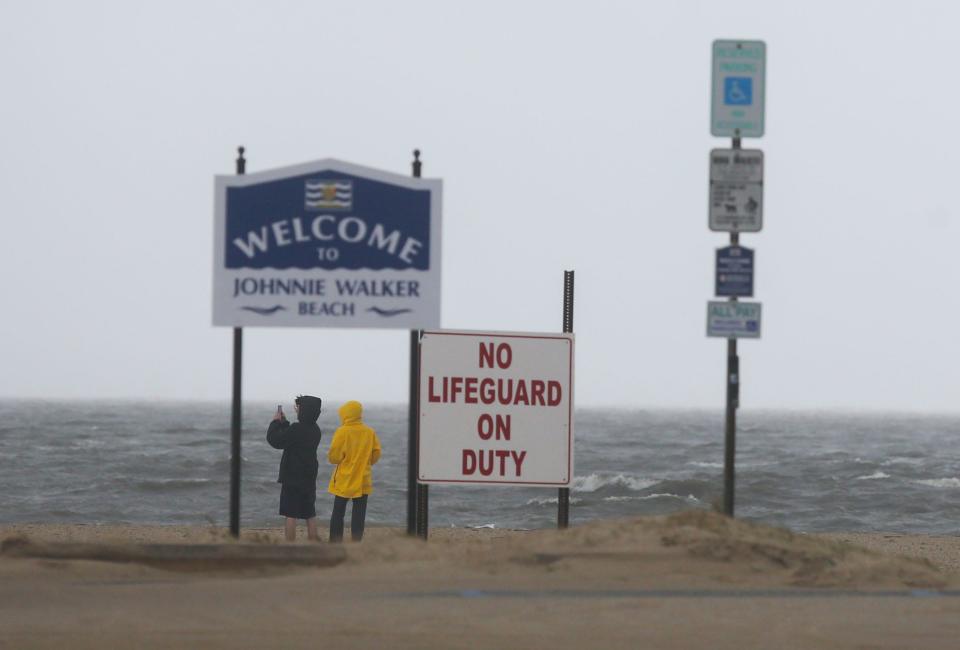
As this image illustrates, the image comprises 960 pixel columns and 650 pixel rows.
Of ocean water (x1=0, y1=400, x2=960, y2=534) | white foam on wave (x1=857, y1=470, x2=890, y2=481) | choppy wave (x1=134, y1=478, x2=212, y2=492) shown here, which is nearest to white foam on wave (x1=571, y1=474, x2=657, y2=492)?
ocean water (x1=0, y1=400, x2=960, y2=534)

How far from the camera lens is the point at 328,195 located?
11328 mm

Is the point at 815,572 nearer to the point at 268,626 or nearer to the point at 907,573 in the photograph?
the point at 907,573

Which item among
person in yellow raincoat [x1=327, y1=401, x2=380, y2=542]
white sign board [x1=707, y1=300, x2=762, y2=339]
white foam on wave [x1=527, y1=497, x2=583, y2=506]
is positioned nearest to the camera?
white sign board [x1=707, y1=300, x2=762, y2=339]

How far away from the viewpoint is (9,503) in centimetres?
3055

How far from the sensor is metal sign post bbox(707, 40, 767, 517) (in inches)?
426

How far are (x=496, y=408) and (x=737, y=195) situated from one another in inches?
118

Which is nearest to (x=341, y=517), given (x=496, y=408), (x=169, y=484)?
(x=496, y=408)

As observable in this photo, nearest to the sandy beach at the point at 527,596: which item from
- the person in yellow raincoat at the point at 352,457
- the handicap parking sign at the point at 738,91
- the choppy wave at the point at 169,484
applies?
the person in yellow raincoat at the point at 352,457

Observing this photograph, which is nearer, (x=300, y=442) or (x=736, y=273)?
(x=736, y=273)

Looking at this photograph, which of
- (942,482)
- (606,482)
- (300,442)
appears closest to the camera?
(300,442)

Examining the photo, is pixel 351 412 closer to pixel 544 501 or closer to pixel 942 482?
pixel 544 501

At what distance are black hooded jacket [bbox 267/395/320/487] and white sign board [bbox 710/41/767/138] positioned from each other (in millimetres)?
5518

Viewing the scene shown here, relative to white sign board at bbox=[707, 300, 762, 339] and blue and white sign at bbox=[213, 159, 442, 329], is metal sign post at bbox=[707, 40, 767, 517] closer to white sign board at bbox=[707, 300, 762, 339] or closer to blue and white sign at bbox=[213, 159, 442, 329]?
white sign board at bbox=[707, 300, 762, 339]

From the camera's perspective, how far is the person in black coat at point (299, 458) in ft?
45.7
